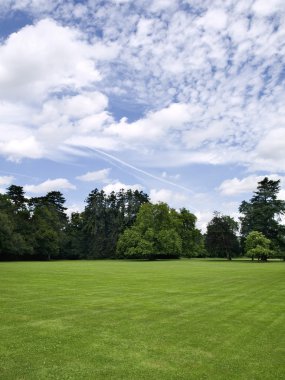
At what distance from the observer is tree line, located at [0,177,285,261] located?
8600cm

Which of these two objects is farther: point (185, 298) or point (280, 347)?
point (185, 298)

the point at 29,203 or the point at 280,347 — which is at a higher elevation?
the point at 29,203

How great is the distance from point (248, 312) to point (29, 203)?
3837 inches

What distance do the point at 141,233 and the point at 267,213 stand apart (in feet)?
105

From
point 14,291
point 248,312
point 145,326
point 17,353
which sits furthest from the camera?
point 14,291

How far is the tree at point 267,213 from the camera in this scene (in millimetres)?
93031

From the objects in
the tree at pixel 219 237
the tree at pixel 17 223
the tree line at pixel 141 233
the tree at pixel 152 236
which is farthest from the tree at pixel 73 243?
the tree at pixel 219 237

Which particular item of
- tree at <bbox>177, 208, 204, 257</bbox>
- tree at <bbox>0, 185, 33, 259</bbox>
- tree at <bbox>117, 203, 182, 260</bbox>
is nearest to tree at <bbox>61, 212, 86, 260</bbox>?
tree at <bbox>0, 185, 33, 259</bbox>

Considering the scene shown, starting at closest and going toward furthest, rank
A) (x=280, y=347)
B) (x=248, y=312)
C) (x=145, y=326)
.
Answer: (x=280, y=347)
(x=145, y=326)
(x=248, y=312)

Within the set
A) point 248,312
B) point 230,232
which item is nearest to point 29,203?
point 230,232

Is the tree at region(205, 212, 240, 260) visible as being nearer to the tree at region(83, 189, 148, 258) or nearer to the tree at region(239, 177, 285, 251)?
the tree at region(239, 177, 285, 251)

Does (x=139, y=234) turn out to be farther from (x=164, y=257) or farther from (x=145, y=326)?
(x=145, y=326)

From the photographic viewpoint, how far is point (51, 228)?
94.9 metres

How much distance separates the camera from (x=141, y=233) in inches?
3644
